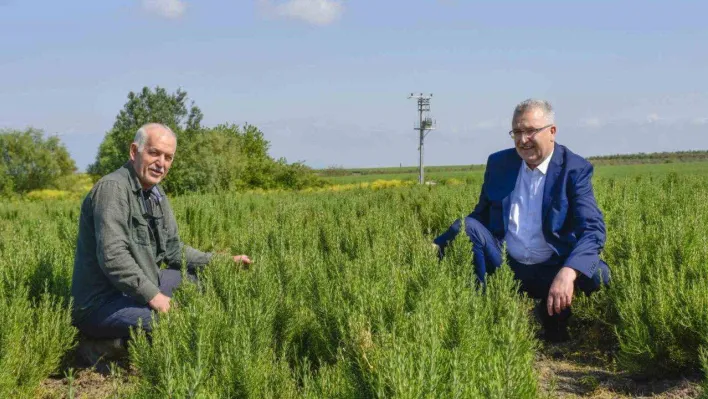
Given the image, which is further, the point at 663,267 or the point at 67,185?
the point at 67,185

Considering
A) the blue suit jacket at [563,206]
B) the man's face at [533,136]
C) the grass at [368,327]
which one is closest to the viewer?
the grass at [368,327]

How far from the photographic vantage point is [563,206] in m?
4.69

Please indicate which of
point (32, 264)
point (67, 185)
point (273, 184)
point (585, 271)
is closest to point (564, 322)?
point (585, 271)

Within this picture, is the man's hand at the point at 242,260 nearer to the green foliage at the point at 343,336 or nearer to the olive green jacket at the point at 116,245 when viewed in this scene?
the green foliage at the point at 343,336

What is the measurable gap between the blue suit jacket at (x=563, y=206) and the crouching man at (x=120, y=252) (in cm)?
216

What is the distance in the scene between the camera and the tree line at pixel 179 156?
39.3 m

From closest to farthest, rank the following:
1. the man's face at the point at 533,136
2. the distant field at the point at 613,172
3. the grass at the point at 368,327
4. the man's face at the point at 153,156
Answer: the grass at the point at 368,327
the man's face at the point at 153,156
the man's face at the point at 533,136
the distant field at the point at 613,172

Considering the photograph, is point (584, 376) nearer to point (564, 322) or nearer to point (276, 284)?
point (564, 322)

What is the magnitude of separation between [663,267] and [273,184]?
3961cm

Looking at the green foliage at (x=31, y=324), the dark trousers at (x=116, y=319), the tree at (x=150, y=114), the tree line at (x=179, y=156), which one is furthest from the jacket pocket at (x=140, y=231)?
the tree at (x=150, y=114)

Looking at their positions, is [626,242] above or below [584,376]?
above

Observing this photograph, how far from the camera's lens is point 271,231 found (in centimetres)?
671

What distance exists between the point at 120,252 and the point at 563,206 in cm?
300

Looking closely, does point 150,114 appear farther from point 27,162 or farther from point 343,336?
point 343,336
